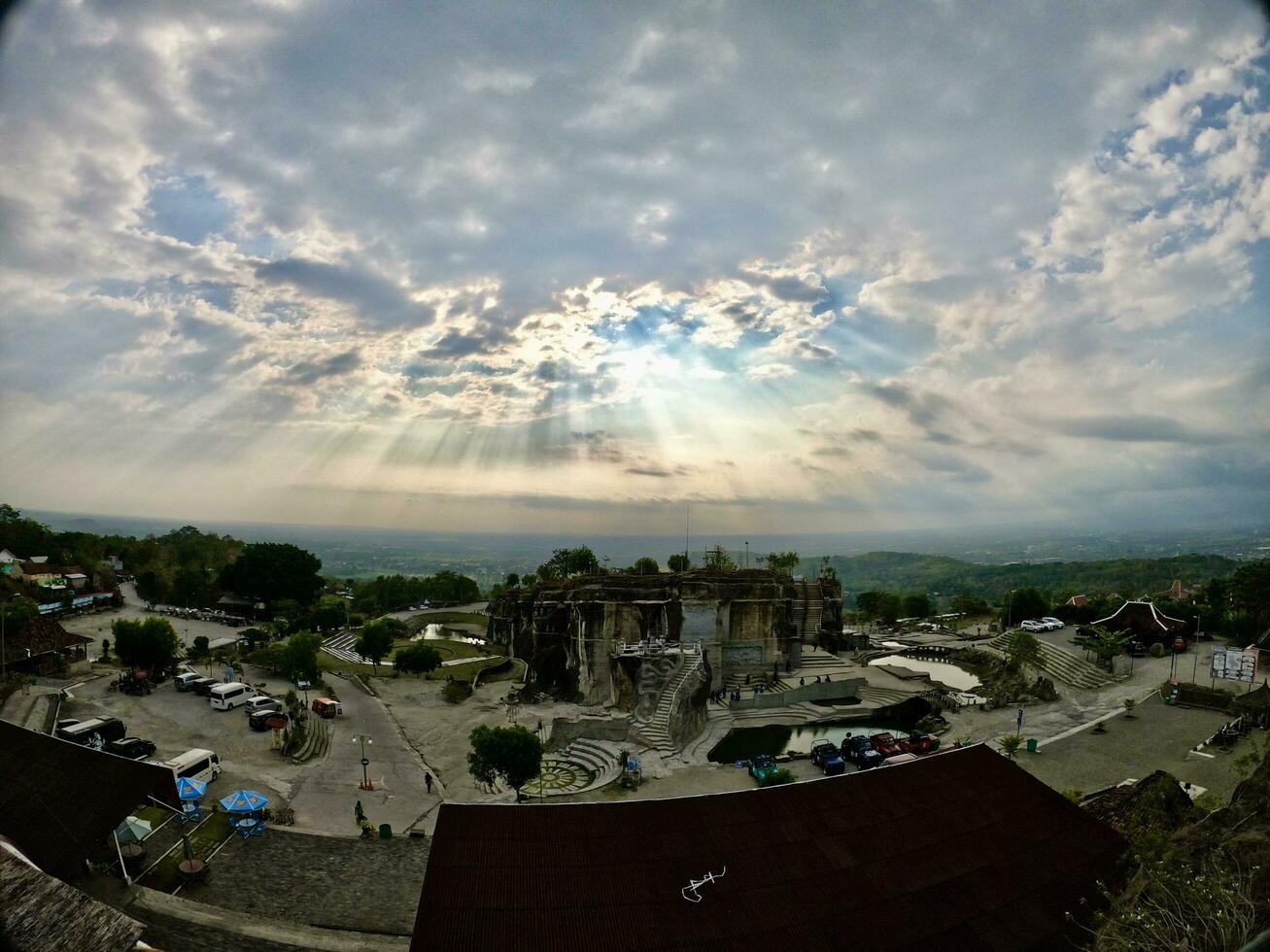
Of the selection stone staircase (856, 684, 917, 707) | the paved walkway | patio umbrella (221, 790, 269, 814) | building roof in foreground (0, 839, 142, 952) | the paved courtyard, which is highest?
building roof in foreground (0, 839, 142, 952)

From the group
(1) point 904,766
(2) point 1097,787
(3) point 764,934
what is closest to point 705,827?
(3) point 764,934

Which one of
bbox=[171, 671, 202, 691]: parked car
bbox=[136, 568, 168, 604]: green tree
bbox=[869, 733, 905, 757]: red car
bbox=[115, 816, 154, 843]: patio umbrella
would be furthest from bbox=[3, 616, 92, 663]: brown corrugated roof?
bbox=[869, 733, 905, 757]: red car

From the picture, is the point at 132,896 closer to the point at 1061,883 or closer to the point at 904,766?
the point at 904,766

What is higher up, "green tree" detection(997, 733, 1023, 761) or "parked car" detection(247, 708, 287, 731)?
"green tree" detection(997, 733, 1023, 761)

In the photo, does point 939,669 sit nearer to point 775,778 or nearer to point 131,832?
point 775,778

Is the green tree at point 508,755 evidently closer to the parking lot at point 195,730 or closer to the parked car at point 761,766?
the parking lot at point 195,730

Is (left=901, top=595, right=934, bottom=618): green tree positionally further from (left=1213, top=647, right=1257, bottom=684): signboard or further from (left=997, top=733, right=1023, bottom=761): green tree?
(left=997, top=733, right=1023, bottom=761): green tree

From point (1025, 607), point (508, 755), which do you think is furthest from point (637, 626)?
point (1025, 607)
